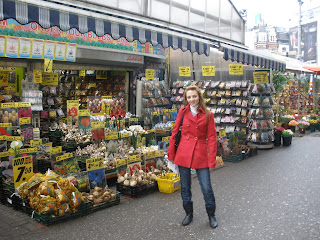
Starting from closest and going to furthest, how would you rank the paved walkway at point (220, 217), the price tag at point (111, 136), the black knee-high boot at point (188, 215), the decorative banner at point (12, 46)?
the paved walkway at point (220, 217) < the black knee-high boot at point (188, 215) < the price tag at point (111, 136) < the decorative banner at point (12, 46)

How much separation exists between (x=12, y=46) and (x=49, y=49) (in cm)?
88

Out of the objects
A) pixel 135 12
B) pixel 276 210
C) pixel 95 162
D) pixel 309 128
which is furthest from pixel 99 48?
pixel 309 128

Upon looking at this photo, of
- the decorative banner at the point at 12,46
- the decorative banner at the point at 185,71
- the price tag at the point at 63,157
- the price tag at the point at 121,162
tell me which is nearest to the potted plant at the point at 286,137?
the decorative banner at the point at 185,71

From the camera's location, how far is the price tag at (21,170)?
16.8 feet

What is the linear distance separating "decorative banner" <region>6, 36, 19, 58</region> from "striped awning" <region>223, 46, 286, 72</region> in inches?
204

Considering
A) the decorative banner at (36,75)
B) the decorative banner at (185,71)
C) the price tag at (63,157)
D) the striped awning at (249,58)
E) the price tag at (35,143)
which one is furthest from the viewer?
the decorative banner at (185,71)

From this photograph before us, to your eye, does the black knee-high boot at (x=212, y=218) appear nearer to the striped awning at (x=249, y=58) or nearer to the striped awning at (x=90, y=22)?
the striped awning at (x=90, y=22)

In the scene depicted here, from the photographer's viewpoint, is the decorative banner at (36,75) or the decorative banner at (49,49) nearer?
the decorative banner at (49,49)

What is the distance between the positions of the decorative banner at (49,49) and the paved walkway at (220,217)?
406 centimetres

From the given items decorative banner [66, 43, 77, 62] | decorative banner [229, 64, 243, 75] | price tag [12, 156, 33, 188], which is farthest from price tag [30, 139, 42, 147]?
decorative banner [229, 64, 243, 75]

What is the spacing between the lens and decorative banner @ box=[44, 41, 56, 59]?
7.91m

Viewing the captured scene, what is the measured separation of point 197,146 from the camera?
435cm

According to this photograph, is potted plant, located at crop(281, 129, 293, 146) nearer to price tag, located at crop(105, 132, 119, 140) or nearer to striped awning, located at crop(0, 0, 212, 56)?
striped awning, located at crop(0, 0, 212, 56)

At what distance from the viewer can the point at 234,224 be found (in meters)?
4.58
